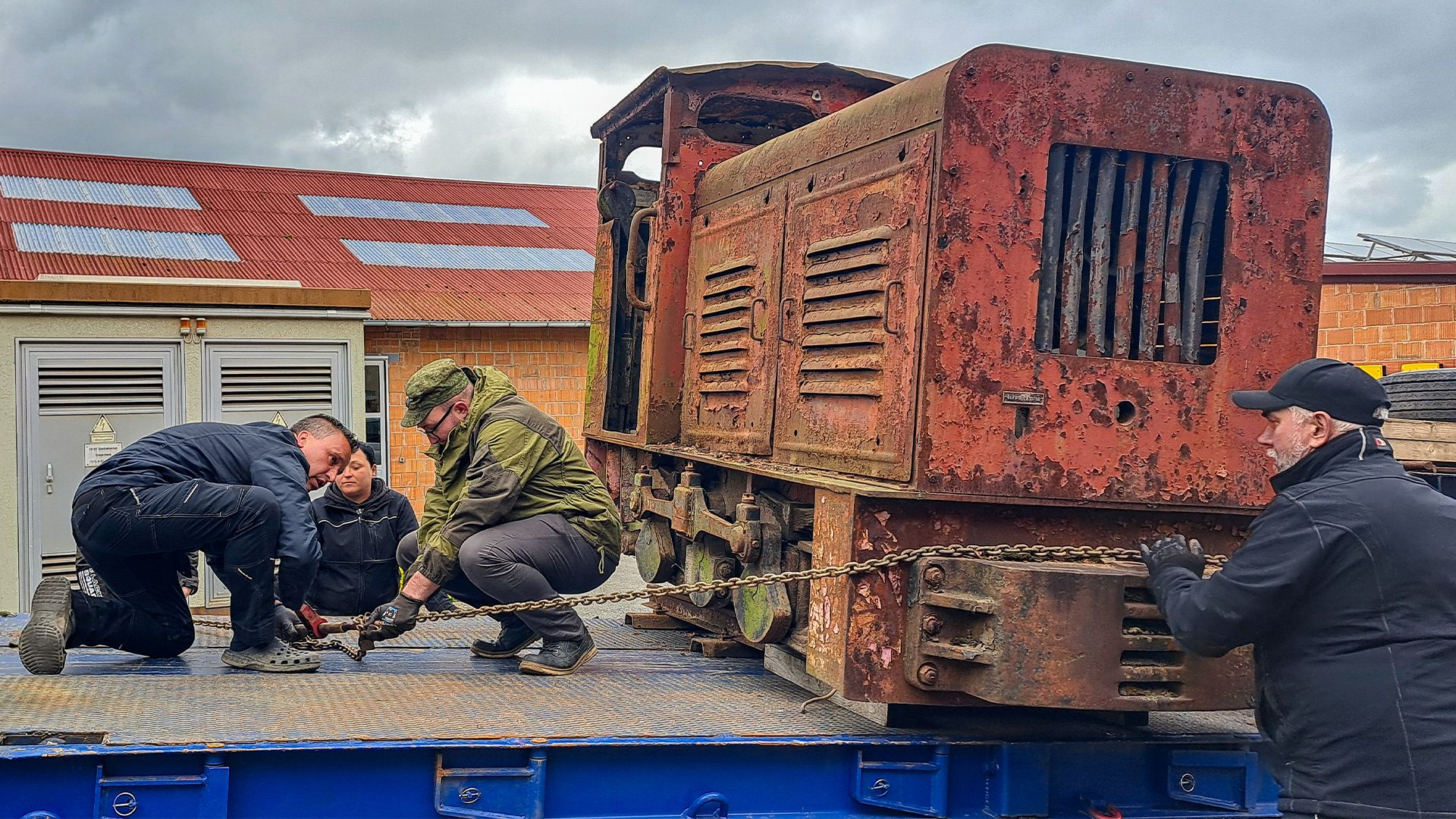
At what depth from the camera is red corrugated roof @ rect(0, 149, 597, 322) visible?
46.6 ft

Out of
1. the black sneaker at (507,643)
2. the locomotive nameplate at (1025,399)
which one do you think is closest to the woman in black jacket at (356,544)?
the black sneaker at (507,643)

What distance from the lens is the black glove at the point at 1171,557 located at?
13.4ft

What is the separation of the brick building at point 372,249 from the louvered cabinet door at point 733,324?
615cm

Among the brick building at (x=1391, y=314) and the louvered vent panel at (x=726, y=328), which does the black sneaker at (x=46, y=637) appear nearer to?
the louvered vent panel at (x=726, y=328)

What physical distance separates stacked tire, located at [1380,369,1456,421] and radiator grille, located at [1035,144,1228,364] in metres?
3.38

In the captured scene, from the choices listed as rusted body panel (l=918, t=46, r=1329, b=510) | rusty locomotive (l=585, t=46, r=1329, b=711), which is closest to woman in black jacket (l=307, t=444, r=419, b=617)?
rusty locomotive (l=585, t=46, r=1329, b=711)

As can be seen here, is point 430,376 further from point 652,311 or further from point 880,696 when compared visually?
point 880,696

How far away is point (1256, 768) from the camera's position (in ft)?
15.4

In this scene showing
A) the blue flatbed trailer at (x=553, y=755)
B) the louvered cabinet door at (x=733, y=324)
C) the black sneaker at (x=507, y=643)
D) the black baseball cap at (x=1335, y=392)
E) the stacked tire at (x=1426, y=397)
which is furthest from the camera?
the stacked tire at (x=1426, y=397)

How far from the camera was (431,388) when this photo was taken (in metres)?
5.68

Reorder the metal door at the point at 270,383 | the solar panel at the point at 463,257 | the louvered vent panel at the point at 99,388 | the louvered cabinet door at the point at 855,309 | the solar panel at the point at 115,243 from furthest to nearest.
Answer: the solar panel at the point at 463,257
the solar panel at the point at 115,243
the metal door at the point at 270,383
the louvered vent panel at the point at 99,388
the louvered cabinet door at the point at 855,309

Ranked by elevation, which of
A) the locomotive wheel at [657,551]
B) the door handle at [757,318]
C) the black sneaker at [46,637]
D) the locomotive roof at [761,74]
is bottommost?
the black sneaker at [46,637]

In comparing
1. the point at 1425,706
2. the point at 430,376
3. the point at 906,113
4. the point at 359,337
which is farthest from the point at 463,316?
the point at 1425,706

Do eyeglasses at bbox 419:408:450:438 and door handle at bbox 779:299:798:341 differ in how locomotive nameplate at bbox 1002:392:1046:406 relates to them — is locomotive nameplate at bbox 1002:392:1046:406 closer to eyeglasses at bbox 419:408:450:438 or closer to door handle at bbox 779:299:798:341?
door handle at bbox 779:299:798:341
